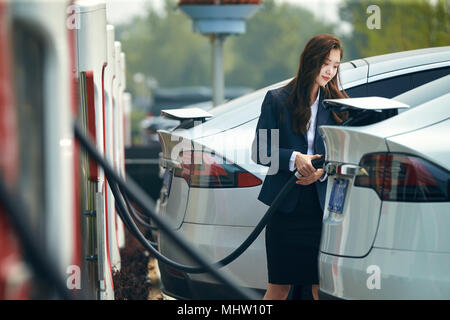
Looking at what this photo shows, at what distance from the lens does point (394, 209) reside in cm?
356

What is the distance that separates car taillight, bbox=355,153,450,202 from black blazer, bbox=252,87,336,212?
2.41 feet

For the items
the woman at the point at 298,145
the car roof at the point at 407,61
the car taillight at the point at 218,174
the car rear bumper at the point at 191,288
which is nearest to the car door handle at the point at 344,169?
the woman at the point at 298,145

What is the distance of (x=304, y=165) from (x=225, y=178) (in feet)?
2.13

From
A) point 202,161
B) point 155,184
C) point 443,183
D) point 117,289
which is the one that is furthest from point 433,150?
point 155,184

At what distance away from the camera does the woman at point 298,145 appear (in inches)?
171

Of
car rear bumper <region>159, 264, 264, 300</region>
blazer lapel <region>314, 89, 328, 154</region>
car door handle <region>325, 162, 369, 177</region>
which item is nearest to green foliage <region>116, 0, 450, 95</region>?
car rear bumper <region>159, 264, 264, 300</region>

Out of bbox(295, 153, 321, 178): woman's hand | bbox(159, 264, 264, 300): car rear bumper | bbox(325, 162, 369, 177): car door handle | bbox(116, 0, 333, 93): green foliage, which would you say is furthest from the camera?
bbox(116, 0, 333, 93): green foliage

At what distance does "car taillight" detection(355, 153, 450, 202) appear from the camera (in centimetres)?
355

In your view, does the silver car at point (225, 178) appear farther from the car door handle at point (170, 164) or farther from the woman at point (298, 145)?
the woman at point (298, 145)

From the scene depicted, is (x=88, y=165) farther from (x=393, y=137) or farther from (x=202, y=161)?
(x=393, y=137)

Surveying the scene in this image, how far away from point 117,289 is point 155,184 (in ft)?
9.93

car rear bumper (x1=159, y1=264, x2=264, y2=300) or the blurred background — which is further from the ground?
the blurred background

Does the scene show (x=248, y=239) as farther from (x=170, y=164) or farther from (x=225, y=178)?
(x=170, y=164)

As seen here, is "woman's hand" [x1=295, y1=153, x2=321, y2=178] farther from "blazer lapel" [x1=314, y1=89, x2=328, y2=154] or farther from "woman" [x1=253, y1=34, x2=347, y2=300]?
"blazer lapel" [x1=314, y1=89, x2=328, y2=154]
